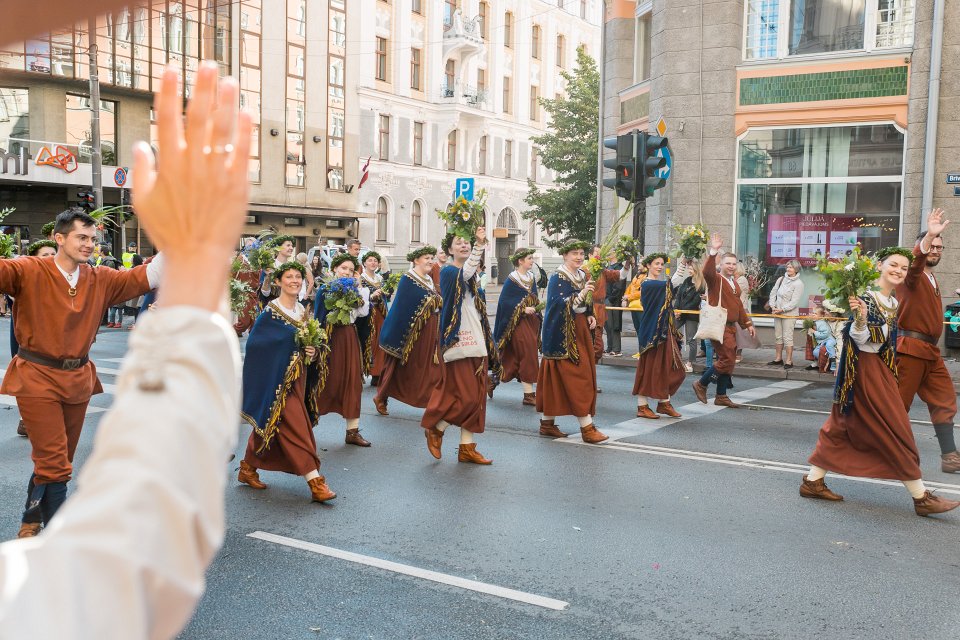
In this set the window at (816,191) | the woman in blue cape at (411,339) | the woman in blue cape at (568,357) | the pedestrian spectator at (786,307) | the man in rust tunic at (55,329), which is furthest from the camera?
the window at (816,191)

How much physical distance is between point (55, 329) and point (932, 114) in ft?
53.0

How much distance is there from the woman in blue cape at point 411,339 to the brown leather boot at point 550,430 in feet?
4.99

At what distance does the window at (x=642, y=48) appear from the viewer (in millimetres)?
22453

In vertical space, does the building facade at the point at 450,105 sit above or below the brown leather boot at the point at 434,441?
above

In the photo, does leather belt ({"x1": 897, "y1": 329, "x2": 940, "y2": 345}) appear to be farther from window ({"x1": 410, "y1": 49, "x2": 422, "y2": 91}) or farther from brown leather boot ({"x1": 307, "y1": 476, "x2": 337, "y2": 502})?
window ({"x1": 410, "y1": 49, "x2": 422, "y2": 91})

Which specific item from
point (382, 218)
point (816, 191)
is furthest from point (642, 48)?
point (382, 218)

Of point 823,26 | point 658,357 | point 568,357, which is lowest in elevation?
point 658,357

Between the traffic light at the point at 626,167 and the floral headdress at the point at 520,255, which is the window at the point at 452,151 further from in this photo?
the floral headdress at the point at 520,255

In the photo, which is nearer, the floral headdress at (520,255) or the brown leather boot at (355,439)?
the brown leather boot at (355,439)

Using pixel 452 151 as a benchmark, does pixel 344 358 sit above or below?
below

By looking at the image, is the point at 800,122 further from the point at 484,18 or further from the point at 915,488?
the point at 484,18

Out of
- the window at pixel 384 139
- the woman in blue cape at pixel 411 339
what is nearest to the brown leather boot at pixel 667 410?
the woman in blue cape at pixel 411 339

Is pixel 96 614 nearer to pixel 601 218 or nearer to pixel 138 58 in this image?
pixel 601 218

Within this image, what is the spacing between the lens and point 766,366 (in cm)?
1574
